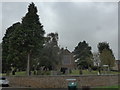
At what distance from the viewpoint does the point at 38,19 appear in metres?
39.5

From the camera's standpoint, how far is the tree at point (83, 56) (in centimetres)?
7369

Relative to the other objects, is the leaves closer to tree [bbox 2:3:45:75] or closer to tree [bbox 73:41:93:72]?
tree [bbox 73:41:93:72]

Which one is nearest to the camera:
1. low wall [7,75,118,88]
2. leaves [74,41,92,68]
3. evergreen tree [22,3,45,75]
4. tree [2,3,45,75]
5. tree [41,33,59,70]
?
low wall [7,75,118,88]

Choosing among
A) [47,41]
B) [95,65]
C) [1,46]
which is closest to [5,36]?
[1,46]

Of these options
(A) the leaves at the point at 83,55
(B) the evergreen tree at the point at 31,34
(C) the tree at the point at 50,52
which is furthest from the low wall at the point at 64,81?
(A) the leaves at the point at 83,55

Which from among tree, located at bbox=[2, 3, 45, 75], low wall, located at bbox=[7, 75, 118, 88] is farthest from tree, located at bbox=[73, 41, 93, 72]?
low wall, located at bbox=[7, 75, 118, 88]

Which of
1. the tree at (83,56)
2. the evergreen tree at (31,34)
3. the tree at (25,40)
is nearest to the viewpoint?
the tree at (25,40)

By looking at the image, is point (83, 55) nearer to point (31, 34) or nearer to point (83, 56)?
point (83, 56)

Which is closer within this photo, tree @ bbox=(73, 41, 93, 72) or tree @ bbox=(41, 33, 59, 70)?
tree @ bbox=(41, 33, 59, 70)

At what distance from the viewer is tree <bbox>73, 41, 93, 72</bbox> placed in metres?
73.7

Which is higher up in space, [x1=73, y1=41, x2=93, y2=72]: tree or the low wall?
[x1=73, y1=41, x2=93, y2=72]: tree

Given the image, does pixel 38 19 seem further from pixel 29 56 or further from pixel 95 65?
pixel 95 65

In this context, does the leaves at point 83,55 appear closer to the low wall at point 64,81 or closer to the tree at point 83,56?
the tree at point 83,56

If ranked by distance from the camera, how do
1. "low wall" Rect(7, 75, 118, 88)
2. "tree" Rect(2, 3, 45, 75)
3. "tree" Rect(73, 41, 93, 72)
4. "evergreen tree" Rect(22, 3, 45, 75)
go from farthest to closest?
"tree" Rect(73, 41, 93, 72)
"evergreen tree" Rect(22, 3, 45, 75)
"tree" Rect(2, 3, 45, 75)
"low wall" Rect(7, 75, 118, 88)
